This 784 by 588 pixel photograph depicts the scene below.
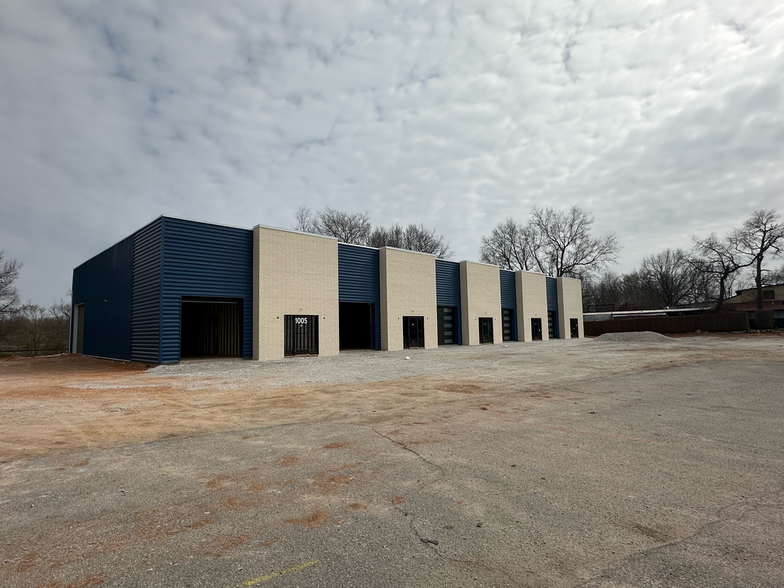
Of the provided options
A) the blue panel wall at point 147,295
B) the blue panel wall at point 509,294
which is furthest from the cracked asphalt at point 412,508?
the blue panel wall at point 509,294

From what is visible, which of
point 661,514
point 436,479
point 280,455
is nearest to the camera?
point 661,514

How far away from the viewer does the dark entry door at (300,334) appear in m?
22.7

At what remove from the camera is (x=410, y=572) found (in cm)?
276

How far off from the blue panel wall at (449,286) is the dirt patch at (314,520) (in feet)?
95.9

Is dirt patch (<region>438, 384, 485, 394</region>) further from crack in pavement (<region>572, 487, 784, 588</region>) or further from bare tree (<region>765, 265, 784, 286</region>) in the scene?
bare tree (<region>765, 265, 784, 286</region>)

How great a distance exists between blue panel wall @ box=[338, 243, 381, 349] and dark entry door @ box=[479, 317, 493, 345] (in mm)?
11012

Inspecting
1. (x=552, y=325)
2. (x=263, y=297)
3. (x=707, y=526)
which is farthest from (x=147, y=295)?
(x=552, y=325)

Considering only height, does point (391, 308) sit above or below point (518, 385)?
above

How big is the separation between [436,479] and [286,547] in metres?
1.88

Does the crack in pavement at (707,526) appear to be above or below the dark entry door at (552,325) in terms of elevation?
below

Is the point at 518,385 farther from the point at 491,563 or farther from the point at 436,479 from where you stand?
the point at 491,563

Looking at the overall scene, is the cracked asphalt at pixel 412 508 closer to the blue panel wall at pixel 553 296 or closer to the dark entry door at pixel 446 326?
the dark entry door at pixel 446 326

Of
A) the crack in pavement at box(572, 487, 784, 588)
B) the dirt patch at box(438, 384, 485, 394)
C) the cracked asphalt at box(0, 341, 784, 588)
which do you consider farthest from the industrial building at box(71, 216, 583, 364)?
the crack in pavement at box(572, 487, 784, 588)

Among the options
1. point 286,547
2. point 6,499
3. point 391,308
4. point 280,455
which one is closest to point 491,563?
point 286,547
